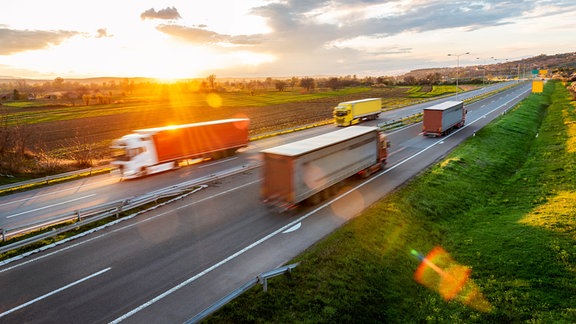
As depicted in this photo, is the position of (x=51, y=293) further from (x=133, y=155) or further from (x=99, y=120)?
(x=99, y=120)

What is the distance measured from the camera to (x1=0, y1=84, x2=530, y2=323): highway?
11.6 meters

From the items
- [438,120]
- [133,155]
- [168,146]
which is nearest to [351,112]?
[438,120]

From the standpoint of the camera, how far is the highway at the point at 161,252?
11641 millimetres

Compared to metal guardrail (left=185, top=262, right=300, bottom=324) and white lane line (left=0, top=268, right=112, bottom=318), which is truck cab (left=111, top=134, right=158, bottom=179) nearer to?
white lane line (left=0, top=268, right=112, bottom=318)

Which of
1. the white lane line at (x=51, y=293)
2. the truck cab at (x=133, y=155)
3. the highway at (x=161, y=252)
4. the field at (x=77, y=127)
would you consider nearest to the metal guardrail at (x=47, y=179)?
the field at (x=77, y=127)

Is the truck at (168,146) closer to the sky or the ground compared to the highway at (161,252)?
closer to the sky

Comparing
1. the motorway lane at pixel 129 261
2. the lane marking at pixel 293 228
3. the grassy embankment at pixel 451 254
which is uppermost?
the motorway lane at pixel 129 261

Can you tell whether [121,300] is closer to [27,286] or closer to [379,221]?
[27,286]

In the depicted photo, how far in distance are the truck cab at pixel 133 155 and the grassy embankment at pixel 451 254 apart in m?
18.2

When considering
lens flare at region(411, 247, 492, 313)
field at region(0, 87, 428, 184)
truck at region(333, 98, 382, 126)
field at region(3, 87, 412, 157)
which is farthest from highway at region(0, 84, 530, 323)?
field at region(3, 87, 412, 157)

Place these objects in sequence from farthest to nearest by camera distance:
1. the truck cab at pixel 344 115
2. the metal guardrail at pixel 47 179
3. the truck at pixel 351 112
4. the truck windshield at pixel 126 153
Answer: the truck at pixel 351 112 → the truck cab at pixel 344 115 → the truck windshield at pixel 126 153 → the metal guardrail at pixel 47 179

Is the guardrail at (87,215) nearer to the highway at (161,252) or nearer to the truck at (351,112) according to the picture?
the highway at (161,252)

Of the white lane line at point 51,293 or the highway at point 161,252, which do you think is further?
the highway at point 161,252

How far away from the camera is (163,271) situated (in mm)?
13586
